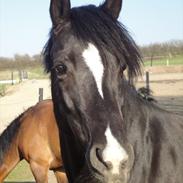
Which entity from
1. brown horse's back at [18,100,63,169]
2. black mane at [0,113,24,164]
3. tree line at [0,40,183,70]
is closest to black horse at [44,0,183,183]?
brown horse's back at [18,100,63,169]

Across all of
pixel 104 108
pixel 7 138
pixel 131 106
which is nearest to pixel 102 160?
pixel 104 108

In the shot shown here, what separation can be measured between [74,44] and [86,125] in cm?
52

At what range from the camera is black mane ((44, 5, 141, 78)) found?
8.22ft

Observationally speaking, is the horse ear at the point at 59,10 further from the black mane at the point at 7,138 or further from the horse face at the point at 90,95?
the black mane at the point at 7,138

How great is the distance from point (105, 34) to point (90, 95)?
42 cm

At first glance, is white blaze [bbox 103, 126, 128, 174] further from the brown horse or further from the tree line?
the tree line

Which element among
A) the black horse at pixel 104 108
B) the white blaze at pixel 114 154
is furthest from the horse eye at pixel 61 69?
the white blaze at pixel 114 154

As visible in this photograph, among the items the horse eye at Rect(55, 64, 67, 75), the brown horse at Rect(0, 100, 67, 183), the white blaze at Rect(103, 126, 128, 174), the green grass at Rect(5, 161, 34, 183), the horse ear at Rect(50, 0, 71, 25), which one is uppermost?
the horse ear at Rect(50, 0, 71, 25)

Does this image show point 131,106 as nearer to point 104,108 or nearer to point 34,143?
point 104,108

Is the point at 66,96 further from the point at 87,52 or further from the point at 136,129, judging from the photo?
the point at 136,129

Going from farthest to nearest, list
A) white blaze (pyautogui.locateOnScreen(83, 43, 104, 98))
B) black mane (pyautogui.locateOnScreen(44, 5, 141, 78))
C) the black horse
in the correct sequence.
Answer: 1. black mane (pyautogui.locateOnScreen(44, 5, 141, 78))
2. white blaze (pyautogui.locateOnScreen(83, 43, 104, 98))
3. the black horse

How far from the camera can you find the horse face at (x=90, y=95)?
2.13 m

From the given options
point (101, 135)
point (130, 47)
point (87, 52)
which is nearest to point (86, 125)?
point (101, 135)

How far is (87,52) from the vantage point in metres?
2.45
